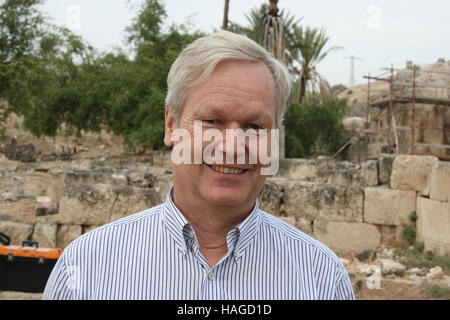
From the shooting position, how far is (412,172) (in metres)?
8.73

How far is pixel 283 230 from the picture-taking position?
2.05 meters

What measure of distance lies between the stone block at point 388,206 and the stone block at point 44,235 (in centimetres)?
539

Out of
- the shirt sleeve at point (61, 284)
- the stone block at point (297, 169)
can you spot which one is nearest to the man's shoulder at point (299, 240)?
the shirt sleeve at point (61, 284)

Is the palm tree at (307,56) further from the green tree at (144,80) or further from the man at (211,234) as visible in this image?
the man at (211,234)

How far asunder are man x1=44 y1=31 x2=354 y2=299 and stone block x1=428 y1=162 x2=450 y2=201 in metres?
6.67

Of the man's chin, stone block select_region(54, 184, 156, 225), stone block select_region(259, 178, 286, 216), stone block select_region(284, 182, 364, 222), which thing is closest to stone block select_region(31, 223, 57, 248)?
stone block select_region(54, 184, 156, 225)

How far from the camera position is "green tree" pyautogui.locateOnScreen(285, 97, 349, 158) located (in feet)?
73.1

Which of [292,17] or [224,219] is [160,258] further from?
[292,17]

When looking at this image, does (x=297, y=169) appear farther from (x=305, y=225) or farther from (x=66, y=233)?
(x=66, y=233)

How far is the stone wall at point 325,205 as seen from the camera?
7594 millimetres

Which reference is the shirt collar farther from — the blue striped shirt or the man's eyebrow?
the man's eyebrow

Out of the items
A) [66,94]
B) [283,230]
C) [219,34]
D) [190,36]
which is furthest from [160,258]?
[66,94]

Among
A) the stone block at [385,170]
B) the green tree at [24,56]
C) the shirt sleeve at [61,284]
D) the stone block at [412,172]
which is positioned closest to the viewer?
the shirt sleeve at [61,284]
